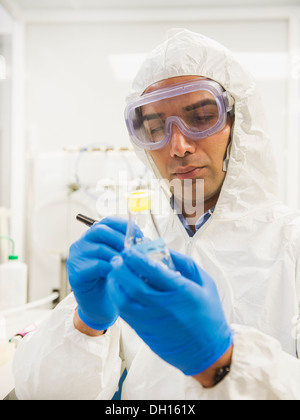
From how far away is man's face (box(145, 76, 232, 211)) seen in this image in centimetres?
87

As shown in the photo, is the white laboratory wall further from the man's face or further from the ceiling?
the man's face

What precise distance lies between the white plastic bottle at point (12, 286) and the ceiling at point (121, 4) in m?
2.06

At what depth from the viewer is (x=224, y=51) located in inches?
36.4

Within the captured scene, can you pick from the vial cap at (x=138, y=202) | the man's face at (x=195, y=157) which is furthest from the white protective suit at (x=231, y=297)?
the vial cap at (x=138, y=202)

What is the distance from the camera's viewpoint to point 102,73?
2309mm

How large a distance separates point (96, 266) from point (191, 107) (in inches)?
22.4

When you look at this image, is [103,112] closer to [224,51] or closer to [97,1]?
[97,1]

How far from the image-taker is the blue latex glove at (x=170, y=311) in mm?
486

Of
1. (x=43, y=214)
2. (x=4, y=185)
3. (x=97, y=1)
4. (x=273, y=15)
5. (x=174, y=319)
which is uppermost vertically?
(x=97, y=1)

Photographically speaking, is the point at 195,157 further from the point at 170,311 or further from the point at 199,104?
the point at 170,311

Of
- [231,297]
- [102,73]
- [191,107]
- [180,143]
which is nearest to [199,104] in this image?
[191,107]

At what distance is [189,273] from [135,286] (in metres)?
0.15

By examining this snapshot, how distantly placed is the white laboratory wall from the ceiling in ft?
0.36
